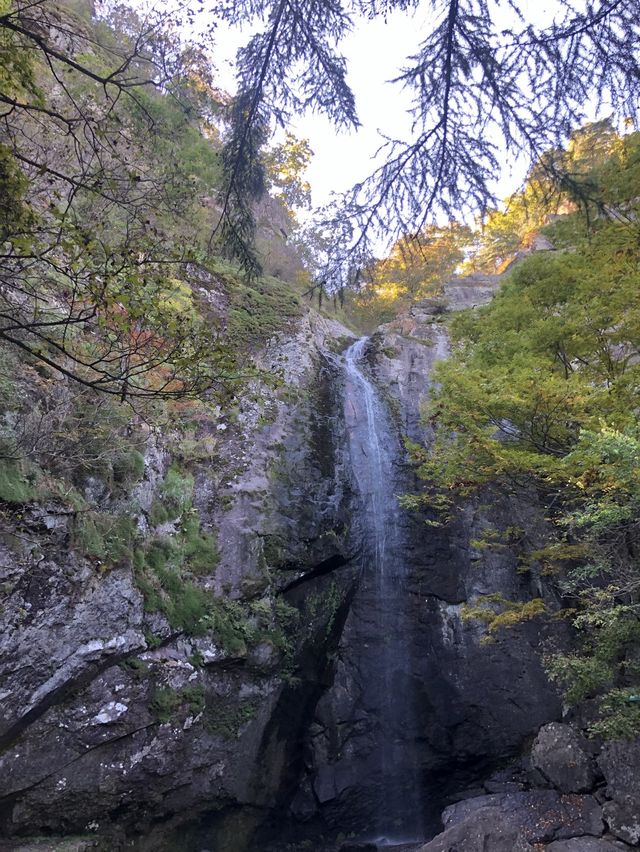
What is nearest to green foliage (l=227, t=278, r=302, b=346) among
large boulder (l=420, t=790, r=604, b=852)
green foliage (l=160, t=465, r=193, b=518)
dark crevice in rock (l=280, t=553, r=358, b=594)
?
green foliage (l=160, t=465, r=193, b=518)

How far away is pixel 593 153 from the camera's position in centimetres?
631

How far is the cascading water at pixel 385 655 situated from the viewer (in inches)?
328

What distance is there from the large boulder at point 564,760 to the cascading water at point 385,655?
2442mm

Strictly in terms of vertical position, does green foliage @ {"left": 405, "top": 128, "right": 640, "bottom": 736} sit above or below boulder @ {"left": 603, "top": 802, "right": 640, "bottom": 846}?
above

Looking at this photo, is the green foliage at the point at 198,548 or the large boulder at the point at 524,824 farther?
the green foliage at the point at 198,548

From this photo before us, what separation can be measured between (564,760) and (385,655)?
319 cm

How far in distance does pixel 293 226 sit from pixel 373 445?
15383 mm

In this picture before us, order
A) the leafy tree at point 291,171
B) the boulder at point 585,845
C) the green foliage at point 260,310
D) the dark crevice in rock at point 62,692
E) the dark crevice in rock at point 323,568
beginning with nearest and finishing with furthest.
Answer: the boulder at point 585,845, the dark crevice in rock at point 62,692, the dark crevice in rock at point 323,568, the green foliage at point 260,310, the leafy tree at point 291,171

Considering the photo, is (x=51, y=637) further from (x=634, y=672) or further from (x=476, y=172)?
(x=634, y=672)

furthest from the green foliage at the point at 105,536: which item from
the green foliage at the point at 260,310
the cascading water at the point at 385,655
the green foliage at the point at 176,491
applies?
the green foliage at the point at 260,310

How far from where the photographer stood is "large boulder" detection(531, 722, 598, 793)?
6.27 m

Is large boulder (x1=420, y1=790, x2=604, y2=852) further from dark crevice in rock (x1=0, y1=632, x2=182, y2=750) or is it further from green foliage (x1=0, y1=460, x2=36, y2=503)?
green foliage (x1=0, y1=460, x2=36, y2=503)

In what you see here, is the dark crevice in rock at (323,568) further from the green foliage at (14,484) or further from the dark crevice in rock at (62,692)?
the green foliage at (14,484)

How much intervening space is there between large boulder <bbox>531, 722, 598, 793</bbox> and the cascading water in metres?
2.44
